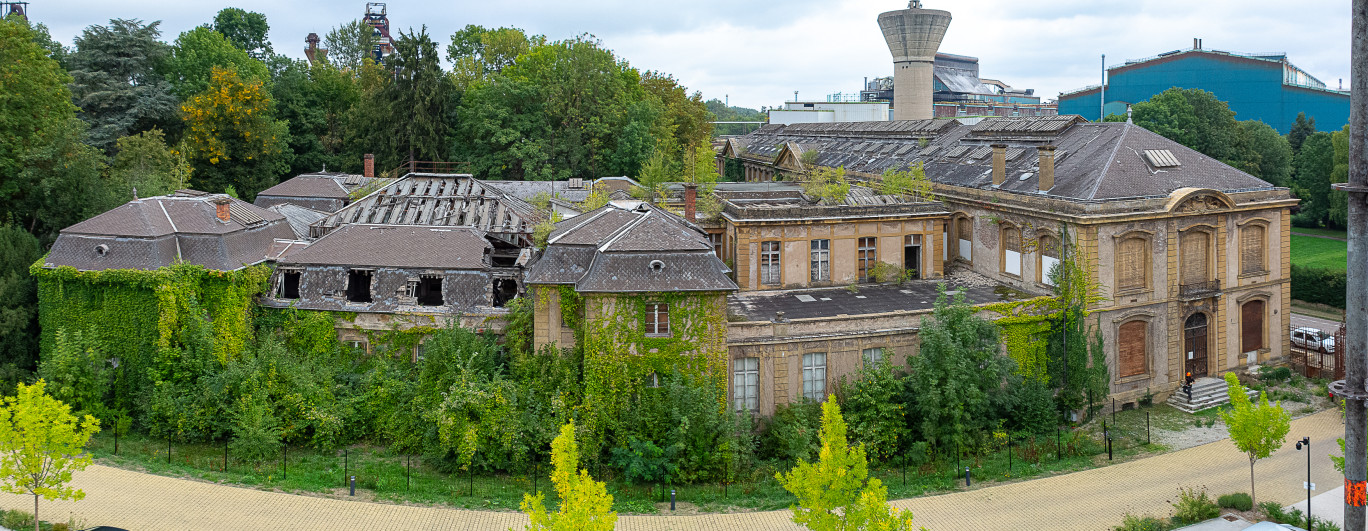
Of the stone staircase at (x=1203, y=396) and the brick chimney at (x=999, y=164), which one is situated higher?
the brick chimney at (x=999, y=164)

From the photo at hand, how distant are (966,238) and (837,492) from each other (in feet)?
80.7

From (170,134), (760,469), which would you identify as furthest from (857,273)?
(170,134)

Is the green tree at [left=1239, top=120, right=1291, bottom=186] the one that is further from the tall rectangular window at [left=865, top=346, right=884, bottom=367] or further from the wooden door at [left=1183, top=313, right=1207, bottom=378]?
the tall rectangular window at [left=865, top=346, right=884, bottom=367]

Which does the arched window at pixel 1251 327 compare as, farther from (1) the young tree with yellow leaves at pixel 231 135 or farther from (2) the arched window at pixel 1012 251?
(1) the young tree with yellow leaves at pixel 231 135

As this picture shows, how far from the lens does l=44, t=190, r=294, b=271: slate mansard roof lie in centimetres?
3234

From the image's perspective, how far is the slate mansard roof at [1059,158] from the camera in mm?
35469

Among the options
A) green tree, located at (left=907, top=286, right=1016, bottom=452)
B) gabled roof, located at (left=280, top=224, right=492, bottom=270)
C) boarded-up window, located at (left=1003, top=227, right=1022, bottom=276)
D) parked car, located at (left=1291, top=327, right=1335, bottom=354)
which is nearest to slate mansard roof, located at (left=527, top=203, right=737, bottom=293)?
gabled roof, located at (left=280, top=224, right=492, bottom=270)

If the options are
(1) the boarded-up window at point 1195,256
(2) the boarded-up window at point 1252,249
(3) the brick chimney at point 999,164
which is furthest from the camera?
(3) the brick chimney at point 999,164

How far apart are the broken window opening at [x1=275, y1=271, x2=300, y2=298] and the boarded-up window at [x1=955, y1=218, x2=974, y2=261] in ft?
86.6

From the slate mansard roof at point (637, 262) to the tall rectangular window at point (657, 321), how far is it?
Result: 77 cm

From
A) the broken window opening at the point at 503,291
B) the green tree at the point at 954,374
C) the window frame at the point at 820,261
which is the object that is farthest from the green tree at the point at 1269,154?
the broken window opening at the point at 503,291

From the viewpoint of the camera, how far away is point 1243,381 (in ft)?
119

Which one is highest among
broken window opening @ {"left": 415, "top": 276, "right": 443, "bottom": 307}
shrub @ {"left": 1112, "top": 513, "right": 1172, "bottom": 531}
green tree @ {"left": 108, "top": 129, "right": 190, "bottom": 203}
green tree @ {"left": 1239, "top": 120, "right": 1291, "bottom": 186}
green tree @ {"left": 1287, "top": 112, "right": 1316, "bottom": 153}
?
green tree @ {"left": 1287, "top": 112, "right": 1316, "bottom": 153}

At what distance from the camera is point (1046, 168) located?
37125mm
